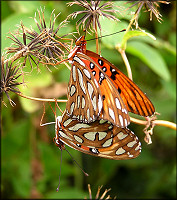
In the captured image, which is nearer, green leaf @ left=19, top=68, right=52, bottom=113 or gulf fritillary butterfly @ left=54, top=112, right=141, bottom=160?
gulf fritillary butterfly @ left=54, top=112, right=141, bottom=160

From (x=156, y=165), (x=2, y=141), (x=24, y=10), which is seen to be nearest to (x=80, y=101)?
(x=24, y=10)

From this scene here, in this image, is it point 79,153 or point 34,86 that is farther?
point 79,153

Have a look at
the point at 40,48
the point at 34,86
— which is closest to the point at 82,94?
the point at 40,48

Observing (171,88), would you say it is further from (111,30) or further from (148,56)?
(111,30)

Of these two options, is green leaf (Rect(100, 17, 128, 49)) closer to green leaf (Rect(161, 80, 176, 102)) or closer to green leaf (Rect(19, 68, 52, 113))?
green leaf (Rect(19, 68, 52, 113))

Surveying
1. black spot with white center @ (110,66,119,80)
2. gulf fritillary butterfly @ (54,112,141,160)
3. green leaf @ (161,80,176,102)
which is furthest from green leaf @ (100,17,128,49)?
green leaf @ (161,80,176,102)

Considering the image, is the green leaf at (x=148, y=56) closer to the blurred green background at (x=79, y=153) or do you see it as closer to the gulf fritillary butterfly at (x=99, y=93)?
the blurred green background at (x=79, y=153)
